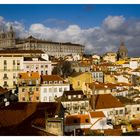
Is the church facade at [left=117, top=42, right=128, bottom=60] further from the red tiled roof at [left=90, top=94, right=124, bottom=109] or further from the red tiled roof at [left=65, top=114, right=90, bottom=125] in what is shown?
the red tiled roof at [left=65, top=114, right=90, bottom=125]

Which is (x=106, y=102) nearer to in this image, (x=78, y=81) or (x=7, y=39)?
(x=78, y=81)

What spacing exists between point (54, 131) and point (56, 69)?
40.3 ft

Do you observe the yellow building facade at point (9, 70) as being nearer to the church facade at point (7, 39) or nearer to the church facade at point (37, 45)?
the church facade at point (37, 45)

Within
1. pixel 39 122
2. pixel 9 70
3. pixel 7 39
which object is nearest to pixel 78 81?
pixel 9 70

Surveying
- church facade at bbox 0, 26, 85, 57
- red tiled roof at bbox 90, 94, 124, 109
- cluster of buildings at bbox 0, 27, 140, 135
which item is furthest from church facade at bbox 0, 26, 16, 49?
red tiled roof at bbox 90, 94, 124, 109

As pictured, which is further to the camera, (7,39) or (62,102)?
(7,39)

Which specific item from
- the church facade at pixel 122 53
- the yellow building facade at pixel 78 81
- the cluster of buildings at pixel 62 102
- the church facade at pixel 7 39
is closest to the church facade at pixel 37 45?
the church facade at pixel 7 39

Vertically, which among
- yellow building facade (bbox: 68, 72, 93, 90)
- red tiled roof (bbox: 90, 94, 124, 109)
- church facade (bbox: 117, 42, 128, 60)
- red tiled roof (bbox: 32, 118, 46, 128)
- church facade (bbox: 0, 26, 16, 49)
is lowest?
red tiled roof (bbox: 90, 94, 124, 109)

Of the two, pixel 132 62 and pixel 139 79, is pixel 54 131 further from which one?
pixel 132 62

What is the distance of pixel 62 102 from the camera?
10789 millimetres

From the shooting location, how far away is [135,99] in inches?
482

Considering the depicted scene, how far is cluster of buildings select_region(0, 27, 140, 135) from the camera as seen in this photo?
6.06m

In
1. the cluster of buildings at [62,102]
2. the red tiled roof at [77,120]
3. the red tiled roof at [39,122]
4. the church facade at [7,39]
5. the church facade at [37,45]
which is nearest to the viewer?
the red tiled roof at [39,122]

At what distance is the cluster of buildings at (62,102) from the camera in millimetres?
6059
